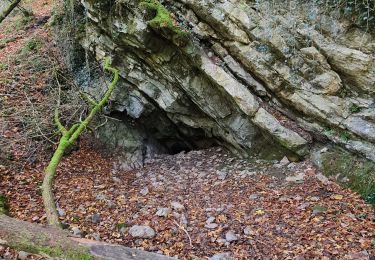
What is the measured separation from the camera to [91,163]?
794cm

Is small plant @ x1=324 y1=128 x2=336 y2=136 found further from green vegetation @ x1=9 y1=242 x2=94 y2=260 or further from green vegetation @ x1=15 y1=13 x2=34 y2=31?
green vegetation @ x1=15 y1=13 x2=34 y2=31

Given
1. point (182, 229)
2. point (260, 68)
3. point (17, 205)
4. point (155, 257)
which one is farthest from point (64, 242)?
point (260, 68)

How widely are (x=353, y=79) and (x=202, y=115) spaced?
12.7 ft

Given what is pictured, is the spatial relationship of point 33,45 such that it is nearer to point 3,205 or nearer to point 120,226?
point 3,205

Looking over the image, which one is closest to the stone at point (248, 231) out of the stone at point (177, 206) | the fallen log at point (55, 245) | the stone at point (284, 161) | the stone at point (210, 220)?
the stone at point (210, 220)

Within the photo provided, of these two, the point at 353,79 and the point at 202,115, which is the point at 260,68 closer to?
the point at 353,79

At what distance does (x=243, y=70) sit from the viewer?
23.6 feet

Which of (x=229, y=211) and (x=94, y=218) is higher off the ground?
(x=94, y=218)

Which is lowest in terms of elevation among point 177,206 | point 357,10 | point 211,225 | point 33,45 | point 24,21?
point 211,225

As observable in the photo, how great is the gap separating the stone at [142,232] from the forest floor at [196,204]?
0.02 metres

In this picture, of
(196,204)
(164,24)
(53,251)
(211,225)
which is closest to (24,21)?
(164,24)

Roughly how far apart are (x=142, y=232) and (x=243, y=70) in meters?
4.08

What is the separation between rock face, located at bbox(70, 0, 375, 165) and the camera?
6145 mm

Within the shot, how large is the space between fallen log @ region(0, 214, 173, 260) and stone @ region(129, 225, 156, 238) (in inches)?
51.4
